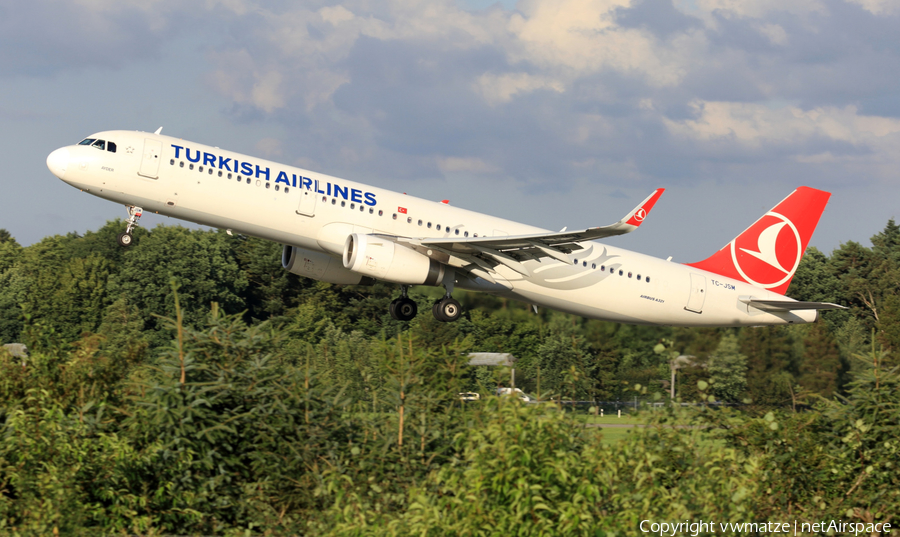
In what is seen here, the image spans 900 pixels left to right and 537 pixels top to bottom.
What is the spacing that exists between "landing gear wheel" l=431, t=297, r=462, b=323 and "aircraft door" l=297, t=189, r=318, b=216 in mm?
5612

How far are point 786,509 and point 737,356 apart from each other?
5584 millimetres

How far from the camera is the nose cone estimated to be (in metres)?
27.1

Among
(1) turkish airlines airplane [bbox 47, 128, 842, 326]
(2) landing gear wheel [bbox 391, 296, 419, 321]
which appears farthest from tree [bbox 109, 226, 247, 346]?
(1) turkish airlines airplane [bbox 47, 128, 842, 326]

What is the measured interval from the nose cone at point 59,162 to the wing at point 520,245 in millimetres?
10748

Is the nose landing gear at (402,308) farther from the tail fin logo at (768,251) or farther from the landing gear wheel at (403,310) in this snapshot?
the tail fin logo at (768,251)

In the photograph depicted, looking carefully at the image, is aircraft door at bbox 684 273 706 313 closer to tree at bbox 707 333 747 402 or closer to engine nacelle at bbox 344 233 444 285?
engine nacelle at bbox 344 233 444 285

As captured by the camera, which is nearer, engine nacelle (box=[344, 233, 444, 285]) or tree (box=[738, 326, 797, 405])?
tree (box=[738, 326, 797, 405])

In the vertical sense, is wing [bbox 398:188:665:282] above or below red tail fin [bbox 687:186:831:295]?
Result: below

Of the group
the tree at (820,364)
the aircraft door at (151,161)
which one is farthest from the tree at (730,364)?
the aircraft door at (151,161)

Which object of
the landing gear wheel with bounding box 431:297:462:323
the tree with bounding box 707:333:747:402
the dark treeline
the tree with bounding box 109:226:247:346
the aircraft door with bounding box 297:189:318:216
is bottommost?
the dark treeline

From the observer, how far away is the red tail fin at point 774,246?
35.2 m

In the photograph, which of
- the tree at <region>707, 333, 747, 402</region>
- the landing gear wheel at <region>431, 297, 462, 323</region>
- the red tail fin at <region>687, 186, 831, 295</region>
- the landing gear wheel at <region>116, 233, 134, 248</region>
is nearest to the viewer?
the tree at <region>707, 333, 747, 402</region>

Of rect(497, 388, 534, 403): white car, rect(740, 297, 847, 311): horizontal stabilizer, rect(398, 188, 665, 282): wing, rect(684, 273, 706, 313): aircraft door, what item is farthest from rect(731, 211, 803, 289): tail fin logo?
rect(497, 388, 534, 403): white car

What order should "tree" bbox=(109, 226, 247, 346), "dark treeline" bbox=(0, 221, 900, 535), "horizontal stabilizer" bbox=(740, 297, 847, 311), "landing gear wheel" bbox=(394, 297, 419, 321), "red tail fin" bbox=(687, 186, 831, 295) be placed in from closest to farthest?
"dark treeline" bbox=(0, 221, 900, 535)
"landing gear wheel" bbox=(394, 297, 419, 321)
"horizontal stabilizer" bbox=(740, 297, 847, 311)
"red tail fin" bbox=(687, 186, 831, 295)
"tree" bbox=(109, 226, 247, 346)
